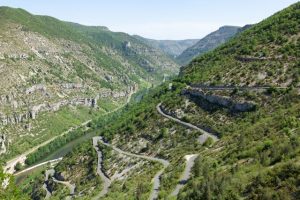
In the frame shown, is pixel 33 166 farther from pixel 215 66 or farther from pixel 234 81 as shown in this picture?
pixel 234 81

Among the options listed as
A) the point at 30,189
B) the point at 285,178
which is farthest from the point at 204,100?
the point at 285,178

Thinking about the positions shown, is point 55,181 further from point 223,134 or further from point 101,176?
point 223,134

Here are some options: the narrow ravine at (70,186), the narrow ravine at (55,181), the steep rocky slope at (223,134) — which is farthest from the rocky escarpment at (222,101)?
the narrow ravine at (55,181)

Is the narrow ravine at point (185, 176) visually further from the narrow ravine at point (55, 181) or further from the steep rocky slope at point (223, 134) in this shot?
the narrow ravine at point (55, 181)

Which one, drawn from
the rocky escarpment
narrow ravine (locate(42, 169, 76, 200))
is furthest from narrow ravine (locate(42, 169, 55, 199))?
the rocky escarpment

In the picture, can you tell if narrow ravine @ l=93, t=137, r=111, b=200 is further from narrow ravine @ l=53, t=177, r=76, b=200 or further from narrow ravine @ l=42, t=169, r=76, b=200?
narrow ravine @ l=42, t=169, r=76, b=200

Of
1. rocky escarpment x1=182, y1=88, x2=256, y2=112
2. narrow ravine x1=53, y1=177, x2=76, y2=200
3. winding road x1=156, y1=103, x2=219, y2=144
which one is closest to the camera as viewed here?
winding road x1=156, y1=103, x2=219, y2=144

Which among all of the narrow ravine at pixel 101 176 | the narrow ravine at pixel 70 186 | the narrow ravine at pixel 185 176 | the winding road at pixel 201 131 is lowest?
the narrow ravine at pixel 70 186

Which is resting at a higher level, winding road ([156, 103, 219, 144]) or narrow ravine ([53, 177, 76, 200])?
winding road ([156, 103, 219, 144])

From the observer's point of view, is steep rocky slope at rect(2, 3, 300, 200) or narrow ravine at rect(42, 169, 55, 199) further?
narrow ravine at rect(42, 169, 55, 199)
